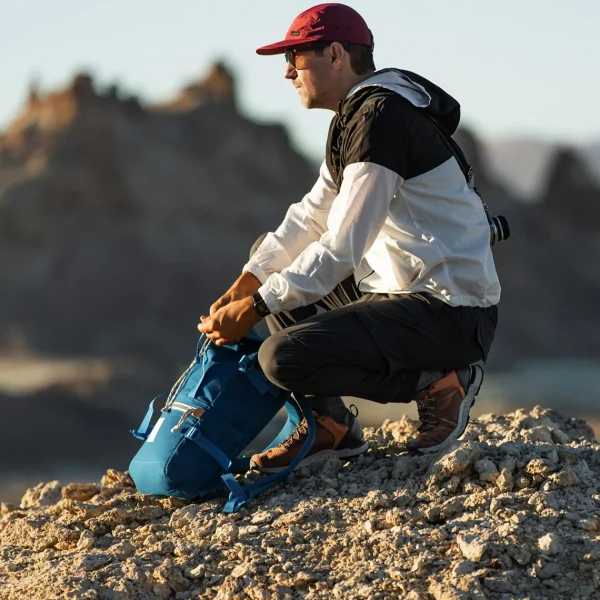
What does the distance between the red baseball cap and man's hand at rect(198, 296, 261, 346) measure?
868 mm

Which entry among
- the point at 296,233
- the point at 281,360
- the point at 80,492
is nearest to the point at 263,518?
the point at 281,360

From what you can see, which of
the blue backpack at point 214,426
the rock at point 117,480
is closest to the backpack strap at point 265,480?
the blue backpack at point 214,426

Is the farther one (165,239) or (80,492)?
(165,239)

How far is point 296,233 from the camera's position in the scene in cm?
413

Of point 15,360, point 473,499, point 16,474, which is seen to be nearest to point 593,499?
point 473,499

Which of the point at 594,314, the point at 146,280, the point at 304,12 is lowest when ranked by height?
the point at 304,12

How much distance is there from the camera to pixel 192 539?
147 inches

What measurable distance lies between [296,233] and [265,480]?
88 cm

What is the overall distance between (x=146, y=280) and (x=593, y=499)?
96.6 ft

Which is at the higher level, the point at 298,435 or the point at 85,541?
the point at 298,435

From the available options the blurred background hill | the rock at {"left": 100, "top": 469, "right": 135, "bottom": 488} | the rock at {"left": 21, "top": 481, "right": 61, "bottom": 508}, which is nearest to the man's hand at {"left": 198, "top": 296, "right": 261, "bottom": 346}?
the rock at {"left": 100, "top": 469, "right": 135, "bottom": 488}

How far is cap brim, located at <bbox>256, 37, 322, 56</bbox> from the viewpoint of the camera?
3.78 metres

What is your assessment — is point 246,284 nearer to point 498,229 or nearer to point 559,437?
point 498,229

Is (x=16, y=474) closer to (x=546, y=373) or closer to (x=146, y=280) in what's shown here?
(x=146, y=280)
